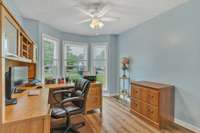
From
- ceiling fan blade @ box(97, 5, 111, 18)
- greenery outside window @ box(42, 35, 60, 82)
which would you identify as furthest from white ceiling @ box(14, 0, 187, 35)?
greenery outside window @ box(42, 35, 60, 82)

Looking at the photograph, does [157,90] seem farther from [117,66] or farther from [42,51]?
[42,51]

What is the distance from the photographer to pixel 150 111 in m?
3.04

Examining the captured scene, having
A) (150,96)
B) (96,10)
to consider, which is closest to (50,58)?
(96,10)

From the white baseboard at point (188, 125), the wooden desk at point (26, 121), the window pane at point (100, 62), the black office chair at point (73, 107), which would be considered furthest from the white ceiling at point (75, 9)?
the white baseboard at point (188, 125)

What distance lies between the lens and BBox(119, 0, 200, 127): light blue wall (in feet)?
8.83

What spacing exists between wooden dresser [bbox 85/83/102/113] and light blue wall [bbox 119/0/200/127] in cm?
146

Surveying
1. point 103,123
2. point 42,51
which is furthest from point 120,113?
point 42,51

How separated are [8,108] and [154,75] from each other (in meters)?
3.26

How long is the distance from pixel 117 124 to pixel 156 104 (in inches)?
36.6

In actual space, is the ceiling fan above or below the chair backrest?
above

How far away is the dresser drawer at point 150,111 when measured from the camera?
2900mm

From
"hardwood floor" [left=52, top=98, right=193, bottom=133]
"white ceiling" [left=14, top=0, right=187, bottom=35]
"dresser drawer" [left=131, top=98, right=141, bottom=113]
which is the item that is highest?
"white ceiling" [left=14, top=0, right=187, bottom=35]

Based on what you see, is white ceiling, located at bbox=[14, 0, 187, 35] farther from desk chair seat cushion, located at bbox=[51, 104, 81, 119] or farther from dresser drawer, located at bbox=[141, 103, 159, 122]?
dresser drawer, located at bbox=[141, 103, 159, 122]

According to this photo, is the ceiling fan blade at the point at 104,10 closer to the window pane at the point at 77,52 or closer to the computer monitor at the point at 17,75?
the computer monitor at the point at 17,75
